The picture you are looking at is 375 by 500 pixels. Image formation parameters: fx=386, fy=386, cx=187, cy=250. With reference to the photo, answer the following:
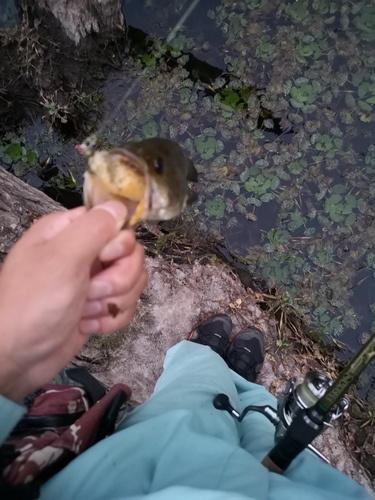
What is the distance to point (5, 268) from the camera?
0.90m

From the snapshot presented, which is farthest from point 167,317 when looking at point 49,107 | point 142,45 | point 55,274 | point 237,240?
point 142,45

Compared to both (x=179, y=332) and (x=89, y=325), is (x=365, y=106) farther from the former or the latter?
(x=89, y=325)

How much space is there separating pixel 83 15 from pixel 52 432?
7.77 feet

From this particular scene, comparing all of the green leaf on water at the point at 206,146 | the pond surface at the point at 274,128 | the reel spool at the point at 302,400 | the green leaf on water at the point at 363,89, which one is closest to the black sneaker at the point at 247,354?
the pond surface at the point at 274,128

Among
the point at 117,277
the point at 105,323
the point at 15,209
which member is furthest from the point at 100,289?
the point at 15,209

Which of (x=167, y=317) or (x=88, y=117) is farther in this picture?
(x=88, y=117)

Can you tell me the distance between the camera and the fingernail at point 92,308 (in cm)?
103

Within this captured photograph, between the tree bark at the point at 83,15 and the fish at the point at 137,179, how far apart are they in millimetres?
1801

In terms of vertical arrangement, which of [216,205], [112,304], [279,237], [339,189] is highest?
[339,189]

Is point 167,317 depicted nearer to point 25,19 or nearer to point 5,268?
point 5,268

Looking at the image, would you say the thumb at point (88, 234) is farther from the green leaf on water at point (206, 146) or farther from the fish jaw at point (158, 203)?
the green leaf on water at point (206, 146)

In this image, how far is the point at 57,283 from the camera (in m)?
0.85

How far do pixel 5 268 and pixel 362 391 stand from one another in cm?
248

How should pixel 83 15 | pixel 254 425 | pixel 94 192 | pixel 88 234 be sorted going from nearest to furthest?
Result: pixel 88 234
pixel 94 192
pixel 254 425
pixel 83 15
